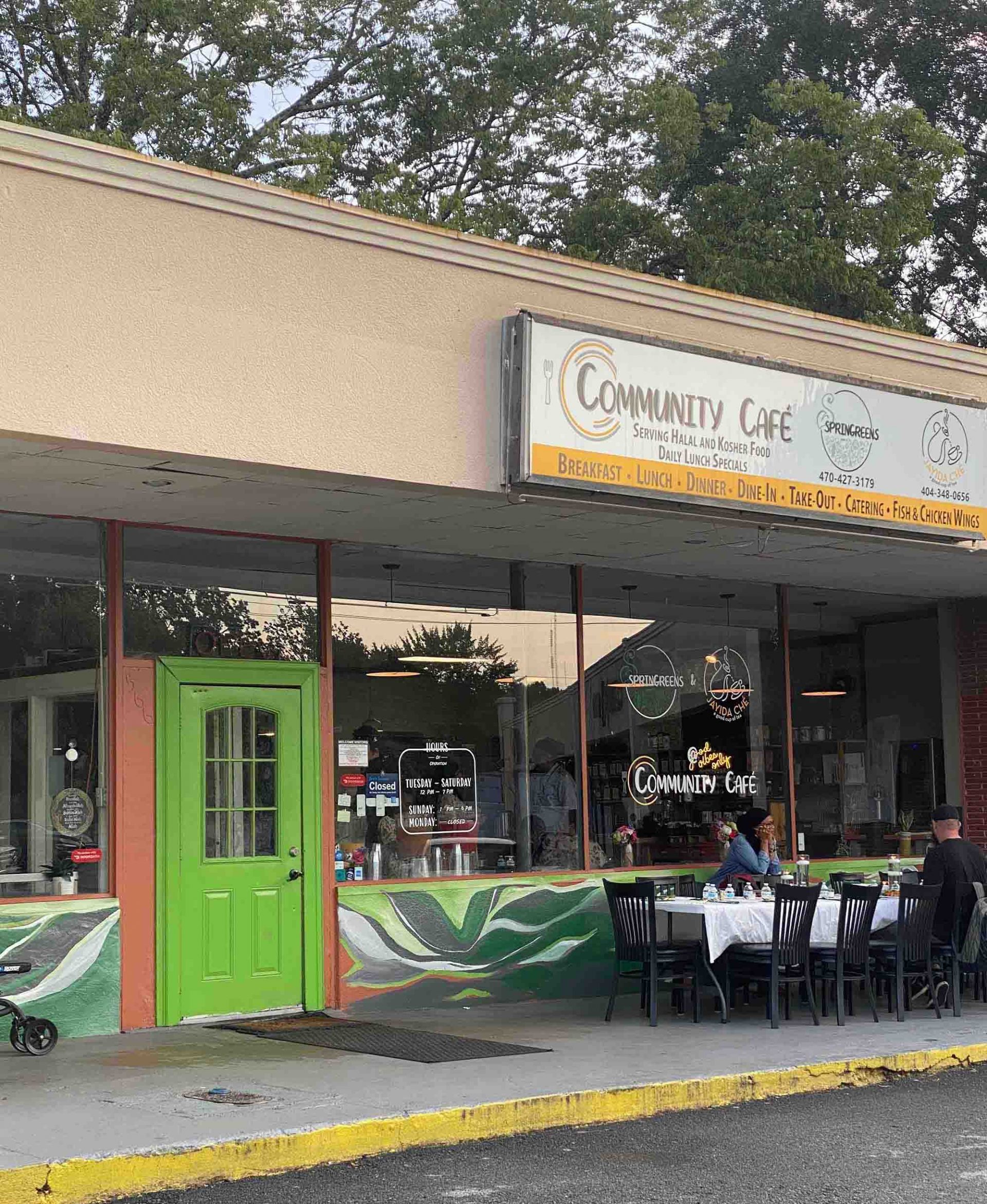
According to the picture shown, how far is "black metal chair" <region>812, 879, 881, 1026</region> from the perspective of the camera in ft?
36.8

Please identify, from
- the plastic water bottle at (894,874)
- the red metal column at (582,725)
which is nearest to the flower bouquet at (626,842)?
the red metal column at (582,725)

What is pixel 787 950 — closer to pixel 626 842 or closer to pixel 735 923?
pixel 735 923

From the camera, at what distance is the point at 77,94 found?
22312 mm

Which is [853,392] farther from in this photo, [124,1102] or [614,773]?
[124,1102]

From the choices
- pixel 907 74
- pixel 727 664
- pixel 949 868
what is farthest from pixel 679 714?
pixel 907 74

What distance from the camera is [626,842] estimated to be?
13430 millimetres

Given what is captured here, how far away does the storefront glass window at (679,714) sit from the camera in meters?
13.4

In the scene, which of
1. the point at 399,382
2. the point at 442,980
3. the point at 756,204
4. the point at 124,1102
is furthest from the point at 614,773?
the point at 756,204

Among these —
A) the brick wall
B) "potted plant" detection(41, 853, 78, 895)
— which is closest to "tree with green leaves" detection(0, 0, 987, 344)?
the brick wall

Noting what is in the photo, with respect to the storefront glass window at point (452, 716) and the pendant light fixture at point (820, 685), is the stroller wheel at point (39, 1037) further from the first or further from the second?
the pendant light fixture at point (820, 685)

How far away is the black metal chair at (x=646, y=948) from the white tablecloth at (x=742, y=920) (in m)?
0.19

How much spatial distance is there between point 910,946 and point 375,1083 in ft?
15.6

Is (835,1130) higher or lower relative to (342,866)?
lower

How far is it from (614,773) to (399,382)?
527 cm
